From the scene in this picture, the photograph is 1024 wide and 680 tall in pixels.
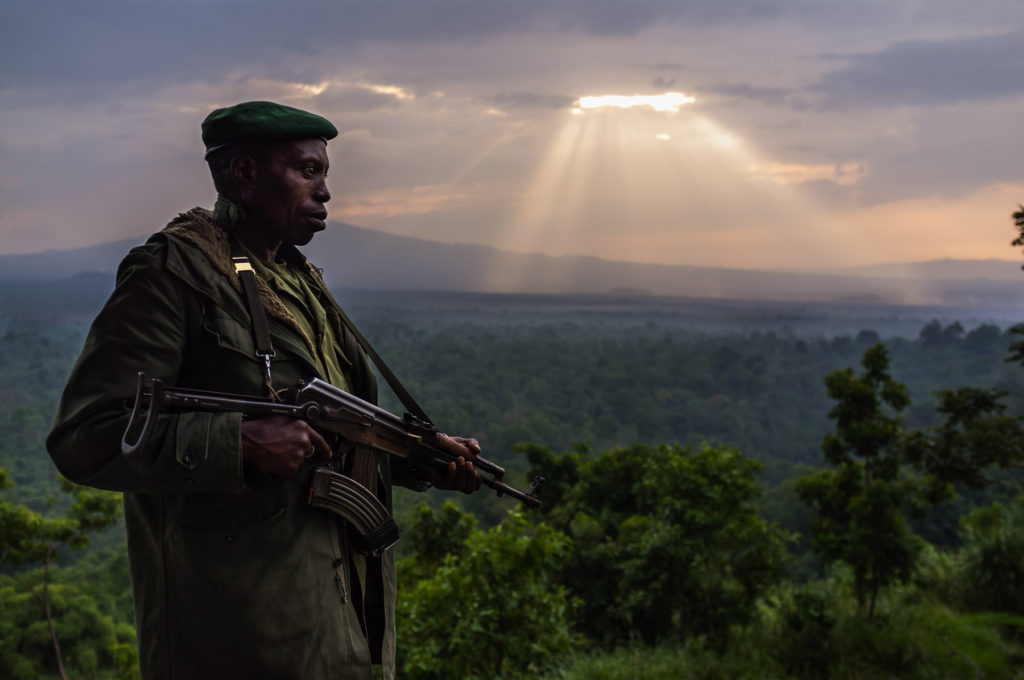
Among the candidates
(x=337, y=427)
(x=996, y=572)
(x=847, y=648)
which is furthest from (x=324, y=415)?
(x=996, y=572)

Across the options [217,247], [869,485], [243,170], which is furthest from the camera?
[869,485]

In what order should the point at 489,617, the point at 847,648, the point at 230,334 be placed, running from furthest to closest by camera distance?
the point at 847,648 → the point at 489,617 → the point at 230,334

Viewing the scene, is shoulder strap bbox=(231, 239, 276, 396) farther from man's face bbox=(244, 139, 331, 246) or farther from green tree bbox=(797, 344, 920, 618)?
green tree bbox=(797, 344, 920, 618)

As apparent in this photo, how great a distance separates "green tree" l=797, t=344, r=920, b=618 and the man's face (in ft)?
44.9

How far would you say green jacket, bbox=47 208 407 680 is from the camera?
228 cm

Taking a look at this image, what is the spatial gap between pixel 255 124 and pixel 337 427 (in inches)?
39.1

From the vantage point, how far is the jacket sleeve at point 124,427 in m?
2.26

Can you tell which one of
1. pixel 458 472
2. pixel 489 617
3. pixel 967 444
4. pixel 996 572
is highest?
→ pixel 458 472

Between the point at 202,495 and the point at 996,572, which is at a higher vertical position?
the point at 202,495

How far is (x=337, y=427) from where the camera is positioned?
2561 millimetres

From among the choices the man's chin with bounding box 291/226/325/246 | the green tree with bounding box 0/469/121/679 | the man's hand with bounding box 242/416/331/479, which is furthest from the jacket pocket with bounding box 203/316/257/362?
the green tree with bounding box 0/469/121/679

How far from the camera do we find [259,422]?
239 centimetres

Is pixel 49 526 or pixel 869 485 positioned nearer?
pixel 49 526

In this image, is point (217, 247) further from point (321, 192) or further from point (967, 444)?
point (967, 444)
